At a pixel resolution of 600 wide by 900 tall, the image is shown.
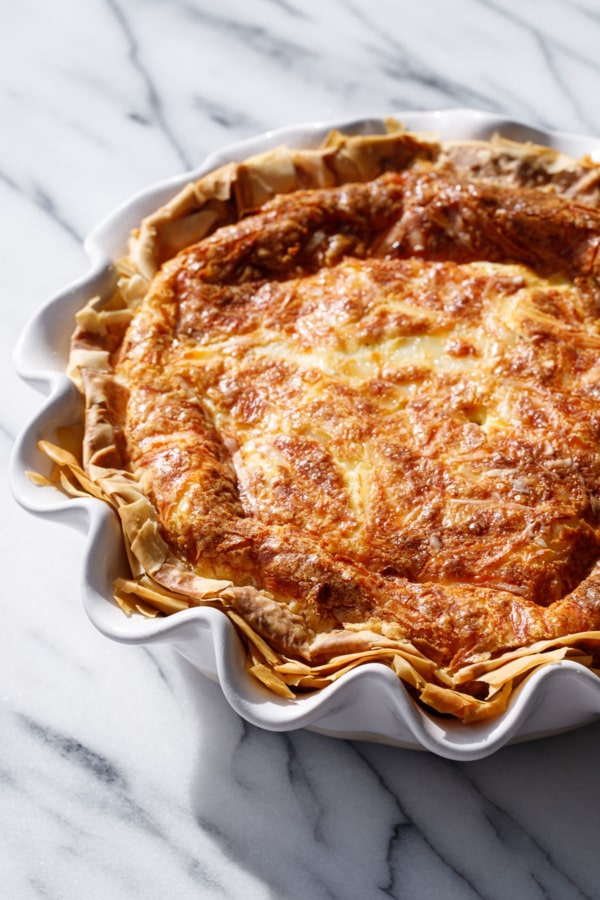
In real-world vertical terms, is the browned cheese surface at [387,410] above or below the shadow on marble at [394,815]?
above

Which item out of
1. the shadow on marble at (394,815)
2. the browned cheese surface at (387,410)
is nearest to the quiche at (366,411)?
the browned cheese surface at (387,410)

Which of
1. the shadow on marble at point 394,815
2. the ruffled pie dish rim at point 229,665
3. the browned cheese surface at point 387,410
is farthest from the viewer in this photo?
the browned cheese surface at point 387,410

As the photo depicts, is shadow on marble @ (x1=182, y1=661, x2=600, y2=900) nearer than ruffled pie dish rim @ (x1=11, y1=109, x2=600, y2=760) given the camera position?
No

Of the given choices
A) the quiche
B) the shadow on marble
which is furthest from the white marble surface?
the quiche

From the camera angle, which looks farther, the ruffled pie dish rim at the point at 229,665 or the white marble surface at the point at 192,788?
the white marble surface at the point at 192,788

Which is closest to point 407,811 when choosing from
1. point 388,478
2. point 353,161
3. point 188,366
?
point 388,478

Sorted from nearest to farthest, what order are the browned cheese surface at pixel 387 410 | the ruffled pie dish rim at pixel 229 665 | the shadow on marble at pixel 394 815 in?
1. the ruffled pie dish rim at pixel 229 665
2. the shadow on marble at pixel 394 815
3. the browned cheese surface at pixel 387 410

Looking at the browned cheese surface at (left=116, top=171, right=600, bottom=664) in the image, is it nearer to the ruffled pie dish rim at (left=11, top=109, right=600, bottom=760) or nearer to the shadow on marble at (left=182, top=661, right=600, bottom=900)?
Result: the ruffled pie dish rim at (left=11, top=109, right=600, bottom=760)

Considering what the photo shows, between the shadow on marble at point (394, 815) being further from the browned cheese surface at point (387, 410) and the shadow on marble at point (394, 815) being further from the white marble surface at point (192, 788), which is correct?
the browned cheese surface at point (387, 410)
